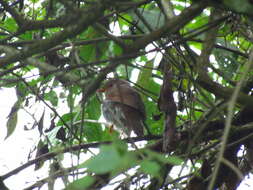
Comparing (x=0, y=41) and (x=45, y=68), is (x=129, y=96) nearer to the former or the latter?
(x=0, y=41)

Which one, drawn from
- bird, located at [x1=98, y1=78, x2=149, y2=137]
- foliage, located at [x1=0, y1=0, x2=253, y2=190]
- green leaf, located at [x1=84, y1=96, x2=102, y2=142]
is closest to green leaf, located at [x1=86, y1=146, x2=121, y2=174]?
foliage, located at [x1=0, y1=0, x2=253, y2=190]

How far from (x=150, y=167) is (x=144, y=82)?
98.5 inches

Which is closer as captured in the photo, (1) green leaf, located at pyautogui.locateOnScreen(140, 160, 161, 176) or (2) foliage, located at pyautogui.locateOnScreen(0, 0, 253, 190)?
(1) green leaf, located at pyautogui.locateOnScreen(140, 160, 161, 176)

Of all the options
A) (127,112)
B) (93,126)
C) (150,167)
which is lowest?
(150,167)

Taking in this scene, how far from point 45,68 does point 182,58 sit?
1245 millimetres

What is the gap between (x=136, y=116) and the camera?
4.73m

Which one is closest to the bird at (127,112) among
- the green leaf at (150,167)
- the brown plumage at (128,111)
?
the brown plumage at (128,111)

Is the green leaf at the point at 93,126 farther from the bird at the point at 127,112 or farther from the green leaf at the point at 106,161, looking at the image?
the green leaf at the point at 106,161

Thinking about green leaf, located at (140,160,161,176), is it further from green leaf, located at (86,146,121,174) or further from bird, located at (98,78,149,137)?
bird, located at (98,78,149,137)

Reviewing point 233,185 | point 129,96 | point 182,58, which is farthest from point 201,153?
point 129,96

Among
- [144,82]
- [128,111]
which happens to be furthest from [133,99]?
[144,82]

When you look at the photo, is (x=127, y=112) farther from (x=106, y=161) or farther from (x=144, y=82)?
(x=106, y=161)

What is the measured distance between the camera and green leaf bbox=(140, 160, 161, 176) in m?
1.38

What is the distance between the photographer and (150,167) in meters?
1.39
